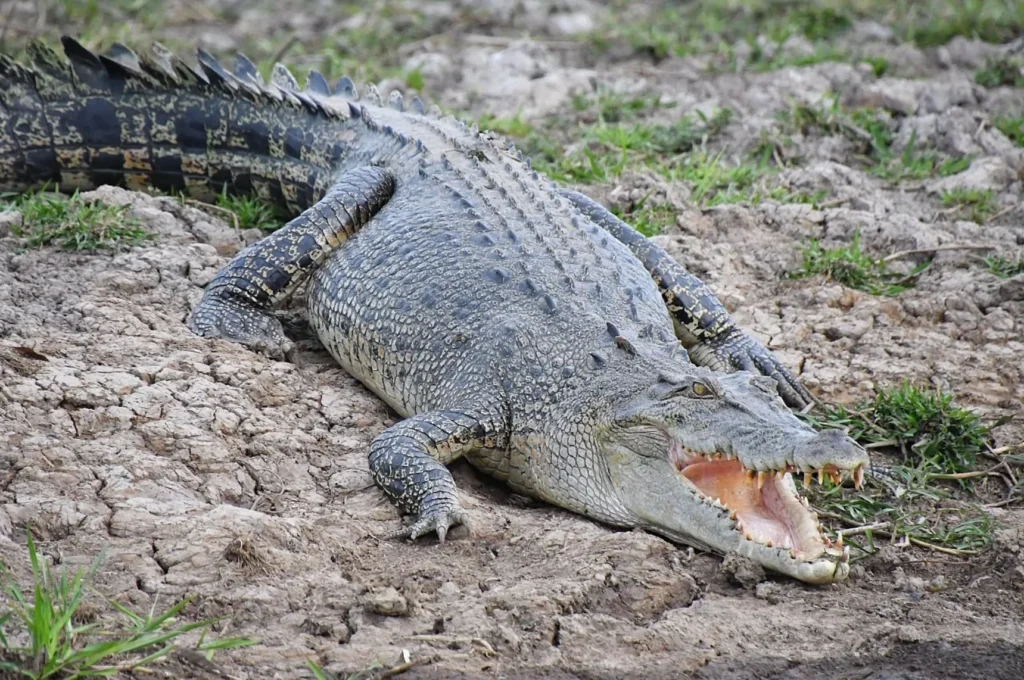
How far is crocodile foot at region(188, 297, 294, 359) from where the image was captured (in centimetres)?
545

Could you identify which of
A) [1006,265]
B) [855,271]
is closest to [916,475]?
[855,271]

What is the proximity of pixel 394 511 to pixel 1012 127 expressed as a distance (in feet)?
18.0

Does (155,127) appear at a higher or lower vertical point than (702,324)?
higher

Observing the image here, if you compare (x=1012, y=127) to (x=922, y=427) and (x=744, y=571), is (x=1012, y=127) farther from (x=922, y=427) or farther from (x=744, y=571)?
(x=744, y=571)

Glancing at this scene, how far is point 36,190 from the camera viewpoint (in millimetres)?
6762

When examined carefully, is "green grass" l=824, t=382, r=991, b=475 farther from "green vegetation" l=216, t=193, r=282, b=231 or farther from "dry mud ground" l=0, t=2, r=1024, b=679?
"green vegetation" l=216, t=193, r=282, b=231

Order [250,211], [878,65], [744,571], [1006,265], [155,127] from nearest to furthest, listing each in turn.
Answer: [744,571] < [1006,265] < [250,211] < [155,127] < [878,65]

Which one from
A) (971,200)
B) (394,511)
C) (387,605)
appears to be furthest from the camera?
(971,200)

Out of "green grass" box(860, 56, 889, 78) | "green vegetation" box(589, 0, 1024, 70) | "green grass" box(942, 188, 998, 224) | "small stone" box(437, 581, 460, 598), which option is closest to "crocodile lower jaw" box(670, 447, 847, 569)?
"small stone" box(437, 581, 460, 598)

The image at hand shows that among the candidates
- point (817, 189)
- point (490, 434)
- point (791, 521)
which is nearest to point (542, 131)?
point (817, 189)

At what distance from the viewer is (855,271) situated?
6.41m

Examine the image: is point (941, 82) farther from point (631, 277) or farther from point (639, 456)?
point (639, 456)

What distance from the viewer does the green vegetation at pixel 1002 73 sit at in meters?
8.95

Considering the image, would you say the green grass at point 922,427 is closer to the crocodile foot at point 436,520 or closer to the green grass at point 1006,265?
the green grass at point 1006,265
